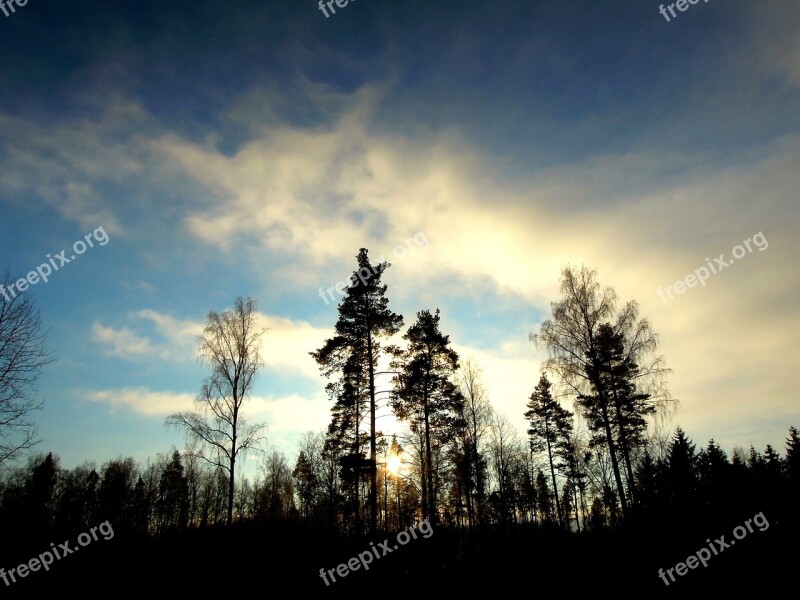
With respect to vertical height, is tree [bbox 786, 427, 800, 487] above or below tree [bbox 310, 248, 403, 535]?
below

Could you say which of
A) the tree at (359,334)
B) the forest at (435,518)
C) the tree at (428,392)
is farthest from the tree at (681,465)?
the tree at (359,334)

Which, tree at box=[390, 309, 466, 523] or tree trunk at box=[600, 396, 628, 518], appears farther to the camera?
tree at box=[390, 309, 466, 523]

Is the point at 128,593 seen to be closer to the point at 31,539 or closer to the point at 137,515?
the point at 31,539

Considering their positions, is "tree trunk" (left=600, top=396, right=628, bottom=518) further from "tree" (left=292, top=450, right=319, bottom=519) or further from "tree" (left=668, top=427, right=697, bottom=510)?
"tree" (left=292, top=450, right=319, bottom=519)

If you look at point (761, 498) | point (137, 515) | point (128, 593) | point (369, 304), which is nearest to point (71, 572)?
point (128, 593)

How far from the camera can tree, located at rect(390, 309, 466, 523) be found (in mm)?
20875

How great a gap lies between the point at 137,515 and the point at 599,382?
18765 mm

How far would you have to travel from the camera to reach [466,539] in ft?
32.8

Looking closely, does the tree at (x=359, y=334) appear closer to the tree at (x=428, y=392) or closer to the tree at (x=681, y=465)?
the tree at (x=428, y=392)

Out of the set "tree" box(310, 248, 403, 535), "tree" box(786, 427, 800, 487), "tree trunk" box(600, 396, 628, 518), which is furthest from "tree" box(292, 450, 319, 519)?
"tree" box(786, 427, 800, 487)

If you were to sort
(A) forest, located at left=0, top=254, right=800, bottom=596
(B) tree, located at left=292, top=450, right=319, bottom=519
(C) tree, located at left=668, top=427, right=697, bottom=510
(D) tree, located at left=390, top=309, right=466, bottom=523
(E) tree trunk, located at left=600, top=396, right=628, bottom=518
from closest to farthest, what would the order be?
(A) forest, located at left=0, top=254, right=800, bottom=596
(E) tree trunk, located at left=600, top=396, right=628, bottom=518
(D) tree, located at left=390, top=309, right=466, bottom=523
(C) tree, located at left=668, top=427, right=697, bottom=510
(B) tree, located at left=292, top=450, right=319, bottom=519

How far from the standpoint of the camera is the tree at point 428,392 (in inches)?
822

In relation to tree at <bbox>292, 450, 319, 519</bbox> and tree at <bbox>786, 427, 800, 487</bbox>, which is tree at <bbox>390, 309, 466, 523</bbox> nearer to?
tree at <bbox>292, 450, 319, 519</bbox>

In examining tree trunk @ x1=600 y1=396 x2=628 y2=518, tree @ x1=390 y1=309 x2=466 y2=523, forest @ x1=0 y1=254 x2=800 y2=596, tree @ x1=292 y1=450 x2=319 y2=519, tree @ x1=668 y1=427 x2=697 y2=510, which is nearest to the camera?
forest @ x1=0 y1=254 x2=800 y2=596
